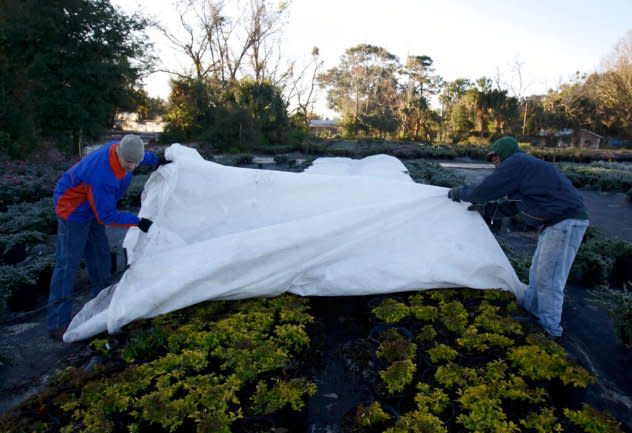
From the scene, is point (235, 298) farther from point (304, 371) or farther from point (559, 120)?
point (559, 120)

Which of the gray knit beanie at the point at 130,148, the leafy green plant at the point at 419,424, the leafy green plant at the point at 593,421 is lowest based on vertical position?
the leafy green plant at the point at 593,421

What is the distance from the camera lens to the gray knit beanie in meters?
3.04

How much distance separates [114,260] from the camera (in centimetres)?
483

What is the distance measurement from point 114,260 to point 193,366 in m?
2.83

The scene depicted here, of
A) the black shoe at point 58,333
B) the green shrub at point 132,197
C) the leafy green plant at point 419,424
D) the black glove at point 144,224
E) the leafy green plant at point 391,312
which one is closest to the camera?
the leafy green plant at point 419,424

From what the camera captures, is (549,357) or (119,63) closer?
(549,357)

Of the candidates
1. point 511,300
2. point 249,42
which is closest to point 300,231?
point 511,300

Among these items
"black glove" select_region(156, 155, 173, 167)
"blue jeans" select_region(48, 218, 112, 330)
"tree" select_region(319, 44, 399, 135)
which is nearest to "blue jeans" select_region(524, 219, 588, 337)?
"black glove" select_region(156, 155, 173, 167)

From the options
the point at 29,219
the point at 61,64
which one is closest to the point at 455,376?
the point at 29,219

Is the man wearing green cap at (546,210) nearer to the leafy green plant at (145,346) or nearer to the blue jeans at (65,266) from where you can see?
the leafy green plant at (145,346)

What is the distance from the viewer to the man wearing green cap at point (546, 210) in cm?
313

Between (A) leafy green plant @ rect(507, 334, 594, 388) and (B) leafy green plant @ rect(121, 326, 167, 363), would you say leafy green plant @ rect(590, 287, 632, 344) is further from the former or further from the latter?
(B) leafy green plant @ rect(121, 326, 167, 363)

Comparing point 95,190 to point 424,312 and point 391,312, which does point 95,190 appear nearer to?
point 391,312

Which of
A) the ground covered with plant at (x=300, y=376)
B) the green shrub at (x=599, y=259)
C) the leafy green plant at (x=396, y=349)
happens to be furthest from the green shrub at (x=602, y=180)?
the leafy green plant at (x=396, y=349)
